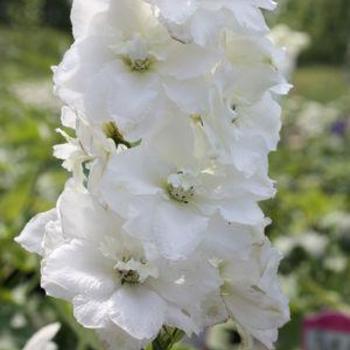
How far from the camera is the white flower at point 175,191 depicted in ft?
2.76

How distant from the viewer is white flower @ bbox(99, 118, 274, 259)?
0.84 metres

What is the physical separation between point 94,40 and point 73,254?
0.60 ft

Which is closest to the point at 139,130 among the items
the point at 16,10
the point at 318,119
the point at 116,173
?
the point at 116,173

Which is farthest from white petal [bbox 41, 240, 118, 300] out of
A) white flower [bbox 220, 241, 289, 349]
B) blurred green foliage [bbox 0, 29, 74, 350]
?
blurred green foliage [bbox 0, 29, 74, 350]

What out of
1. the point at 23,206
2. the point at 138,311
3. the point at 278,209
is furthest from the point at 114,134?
the point at 278,209

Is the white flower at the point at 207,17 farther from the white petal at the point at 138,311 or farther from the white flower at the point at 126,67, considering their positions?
the white petal at the point at 138,311

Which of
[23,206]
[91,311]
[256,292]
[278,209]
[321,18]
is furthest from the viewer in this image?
[321,18]

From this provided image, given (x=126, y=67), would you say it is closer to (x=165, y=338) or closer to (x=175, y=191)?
(x=175, y=191)

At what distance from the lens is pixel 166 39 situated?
2.90 ft

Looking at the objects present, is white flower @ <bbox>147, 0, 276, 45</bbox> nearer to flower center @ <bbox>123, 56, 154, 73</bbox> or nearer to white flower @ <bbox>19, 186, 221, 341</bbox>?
flower center @ <bbox>123, 56, 154, 73</bbox>

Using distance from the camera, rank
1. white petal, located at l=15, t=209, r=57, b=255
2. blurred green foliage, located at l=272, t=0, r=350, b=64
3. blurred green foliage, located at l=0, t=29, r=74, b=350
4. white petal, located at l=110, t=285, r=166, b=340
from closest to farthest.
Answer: white petal, located at l=110, t=285, r=166, b=340, white petal, located at l=15, t=209, r=57, b=255, blurred green foliage, located at l=0, t=29, r=74, b=350, blurred green foliage, located at l=272, t=0, r=350, b=64

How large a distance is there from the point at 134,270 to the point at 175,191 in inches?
3.0

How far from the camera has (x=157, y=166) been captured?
88 centimetres

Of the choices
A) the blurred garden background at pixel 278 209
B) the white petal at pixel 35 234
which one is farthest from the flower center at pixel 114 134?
the blurred garden background at pixel 278 209
